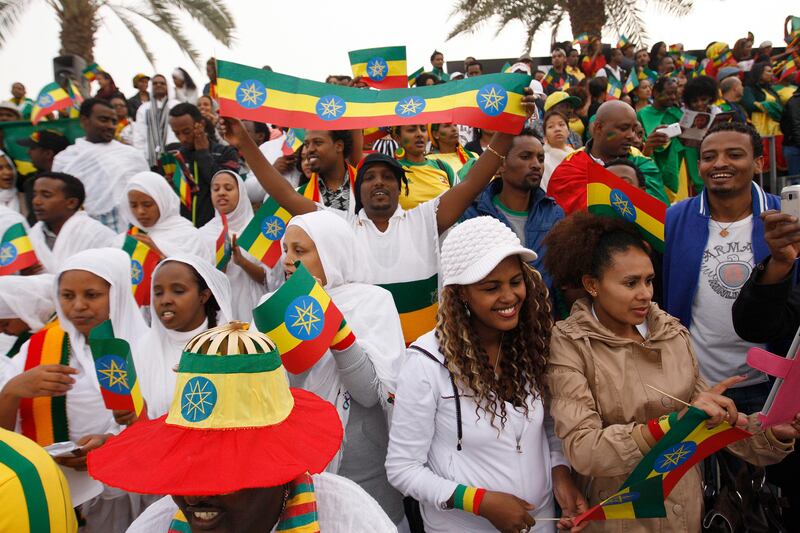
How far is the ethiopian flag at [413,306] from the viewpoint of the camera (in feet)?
12.2

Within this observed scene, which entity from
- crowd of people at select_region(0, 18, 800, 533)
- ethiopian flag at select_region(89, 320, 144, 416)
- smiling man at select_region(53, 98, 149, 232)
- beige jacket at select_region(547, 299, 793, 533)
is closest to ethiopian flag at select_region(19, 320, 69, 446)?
crowd of people at select_region(0, 18, 800, 533)

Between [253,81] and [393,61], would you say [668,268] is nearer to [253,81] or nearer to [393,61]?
[253,81]

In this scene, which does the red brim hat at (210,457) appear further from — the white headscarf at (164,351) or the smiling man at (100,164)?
the smiling man at (100,164)

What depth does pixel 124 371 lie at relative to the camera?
2.62 m

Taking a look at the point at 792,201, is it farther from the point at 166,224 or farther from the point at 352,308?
the point at 166,224

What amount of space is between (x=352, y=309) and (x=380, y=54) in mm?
3024

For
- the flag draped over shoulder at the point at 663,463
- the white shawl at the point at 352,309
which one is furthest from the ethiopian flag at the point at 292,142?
the flag draped over shoulder at the point at 663,463

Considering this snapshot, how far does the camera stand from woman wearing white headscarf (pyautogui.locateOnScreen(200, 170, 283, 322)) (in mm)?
4734

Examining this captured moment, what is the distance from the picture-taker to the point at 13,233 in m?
4.56

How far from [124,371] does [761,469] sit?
101 inches

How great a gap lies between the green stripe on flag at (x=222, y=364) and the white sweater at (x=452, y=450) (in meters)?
1.00

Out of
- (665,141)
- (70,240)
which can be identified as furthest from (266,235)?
(665,141)

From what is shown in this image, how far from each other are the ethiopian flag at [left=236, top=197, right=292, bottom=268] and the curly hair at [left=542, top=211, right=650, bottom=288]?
2.21 meters

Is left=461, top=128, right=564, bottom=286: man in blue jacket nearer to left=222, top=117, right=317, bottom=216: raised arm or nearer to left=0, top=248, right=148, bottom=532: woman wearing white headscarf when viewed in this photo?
left=222, top=117, right=317, bottom=216: raised arm
